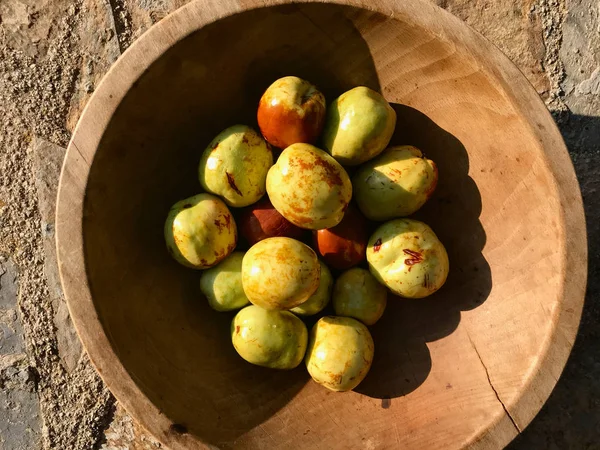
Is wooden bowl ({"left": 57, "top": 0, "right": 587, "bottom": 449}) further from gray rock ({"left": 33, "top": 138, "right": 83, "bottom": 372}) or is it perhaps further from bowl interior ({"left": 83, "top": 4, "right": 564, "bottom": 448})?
gray rock ({"left": 33, "top": 138, "right": 83, "bottom": 372})

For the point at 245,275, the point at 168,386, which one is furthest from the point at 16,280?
the point at 245,275

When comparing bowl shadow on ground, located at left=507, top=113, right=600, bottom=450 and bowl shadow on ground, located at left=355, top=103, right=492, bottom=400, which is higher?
bowl shadow on ground, located at left=355, top=103, right=492, bottom=400

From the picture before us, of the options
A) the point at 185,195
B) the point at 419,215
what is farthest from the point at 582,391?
the point at 185,195

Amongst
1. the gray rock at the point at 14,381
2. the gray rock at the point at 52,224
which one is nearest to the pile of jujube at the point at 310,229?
the gray rock at the point at 52,224

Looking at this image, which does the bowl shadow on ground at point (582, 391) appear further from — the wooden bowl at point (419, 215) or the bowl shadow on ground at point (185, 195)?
the bowl shadow on ground at point (185, 195)

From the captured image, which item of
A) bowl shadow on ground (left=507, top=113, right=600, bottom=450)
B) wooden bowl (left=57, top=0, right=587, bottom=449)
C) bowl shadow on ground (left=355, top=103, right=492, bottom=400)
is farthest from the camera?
bowl shadow on ground (left=507, top=113, right=600, bottom=450)

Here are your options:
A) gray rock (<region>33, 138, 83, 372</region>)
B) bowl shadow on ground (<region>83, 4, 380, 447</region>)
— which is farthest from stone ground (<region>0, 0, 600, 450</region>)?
bowl shadow on ground (<region>83, 4, 380, 447</region>)

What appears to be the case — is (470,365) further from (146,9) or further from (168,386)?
(146,9)
